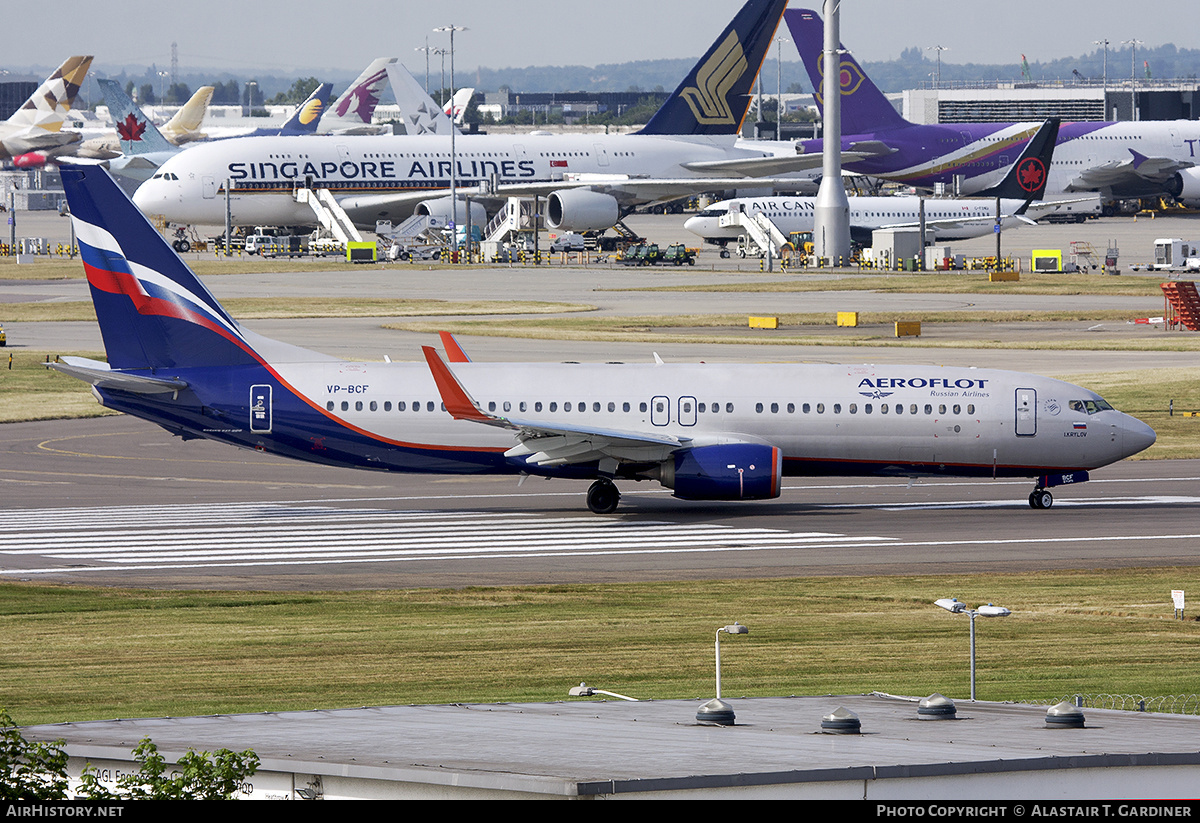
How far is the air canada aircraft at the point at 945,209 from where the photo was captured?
123938 millimetres

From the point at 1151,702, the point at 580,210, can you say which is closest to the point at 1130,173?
the point at 580,210

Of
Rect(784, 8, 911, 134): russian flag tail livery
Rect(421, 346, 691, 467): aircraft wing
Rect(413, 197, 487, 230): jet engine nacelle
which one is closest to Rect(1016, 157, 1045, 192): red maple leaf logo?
Rect(784, 8, 911, 134): russian flag tail livery

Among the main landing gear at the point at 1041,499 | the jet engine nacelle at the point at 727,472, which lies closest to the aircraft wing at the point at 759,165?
the main landing gear at the point at 1041,499

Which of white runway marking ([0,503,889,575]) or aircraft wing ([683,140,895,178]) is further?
aircraft wing ([683,140,895,178])

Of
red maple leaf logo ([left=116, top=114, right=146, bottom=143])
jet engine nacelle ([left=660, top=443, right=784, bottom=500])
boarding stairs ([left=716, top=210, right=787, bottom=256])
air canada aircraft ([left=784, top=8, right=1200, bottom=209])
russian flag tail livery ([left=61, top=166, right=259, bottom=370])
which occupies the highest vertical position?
red maple leaf logo ([left=116, top=114, right=146, bottom=143])

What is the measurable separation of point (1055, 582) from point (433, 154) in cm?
10400

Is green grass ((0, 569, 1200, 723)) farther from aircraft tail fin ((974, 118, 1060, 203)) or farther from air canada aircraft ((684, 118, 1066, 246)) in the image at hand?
air canada aircraft ((684, 118, 1066, 246))

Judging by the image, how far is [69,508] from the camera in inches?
1628

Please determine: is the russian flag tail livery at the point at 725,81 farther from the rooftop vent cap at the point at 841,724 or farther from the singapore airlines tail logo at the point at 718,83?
the rooftop vent cap at the point at 841,724

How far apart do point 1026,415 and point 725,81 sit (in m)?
97.3

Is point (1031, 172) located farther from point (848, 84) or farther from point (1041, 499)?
point (1041, 499)

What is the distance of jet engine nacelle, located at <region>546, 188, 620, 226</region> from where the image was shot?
4958 inches

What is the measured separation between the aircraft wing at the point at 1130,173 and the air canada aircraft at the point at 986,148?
0.10 m

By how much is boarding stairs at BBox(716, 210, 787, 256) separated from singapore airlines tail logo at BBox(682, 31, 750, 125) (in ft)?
35.0
